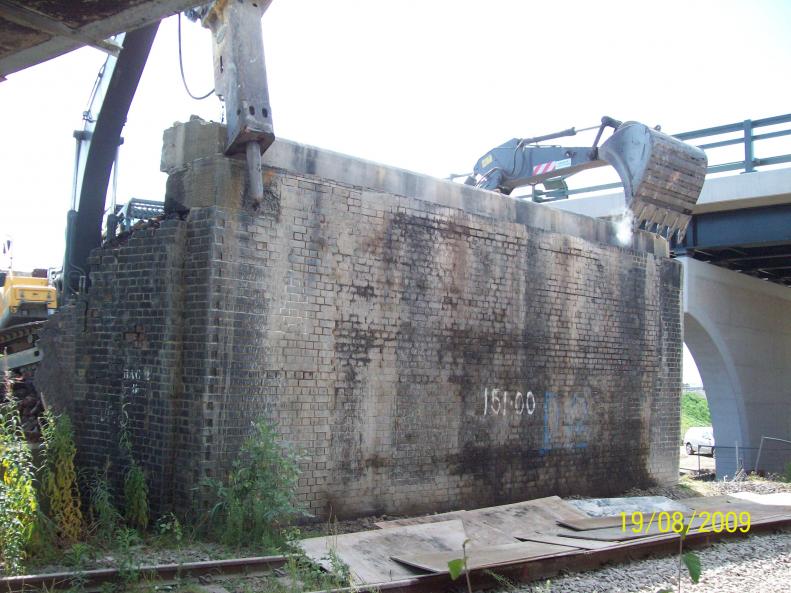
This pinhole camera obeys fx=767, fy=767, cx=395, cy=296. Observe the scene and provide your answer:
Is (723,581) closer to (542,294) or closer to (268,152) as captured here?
(542,294)

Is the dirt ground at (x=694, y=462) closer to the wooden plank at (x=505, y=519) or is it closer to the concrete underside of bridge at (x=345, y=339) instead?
the concrete underside of bridge at (x=345, y=339)

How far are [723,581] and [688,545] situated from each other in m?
1.34

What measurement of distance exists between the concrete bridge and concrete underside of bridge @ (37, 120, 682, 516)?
310 inches

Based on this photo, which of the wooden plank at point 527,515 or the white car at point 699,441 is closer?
the wooden plank at point 527,515

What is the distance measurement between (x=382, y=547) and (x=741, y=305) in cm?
1791

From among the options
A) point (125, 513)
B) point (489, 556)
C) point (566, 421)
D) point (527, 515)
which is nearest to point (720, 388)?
point (566, 421)

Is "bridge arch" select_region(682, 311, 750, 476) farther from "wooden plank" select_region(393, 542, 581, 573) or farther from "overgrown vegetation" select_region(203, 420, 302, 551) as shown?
"overgrown vegetation" select_region(203, 420, 302, 551)

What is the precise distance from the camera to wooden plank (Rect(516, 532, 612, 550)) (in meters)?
7.78

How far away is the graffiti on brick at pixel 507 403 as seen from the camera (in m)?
10.7

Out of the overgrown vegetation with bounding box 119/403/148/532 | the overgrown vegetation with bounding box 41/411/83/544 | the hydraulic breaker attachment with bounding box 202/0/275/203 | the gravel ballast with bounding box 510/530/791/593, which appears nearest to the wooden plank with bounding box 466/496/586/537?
the gravel ballast with bounding box 510/530/791/593

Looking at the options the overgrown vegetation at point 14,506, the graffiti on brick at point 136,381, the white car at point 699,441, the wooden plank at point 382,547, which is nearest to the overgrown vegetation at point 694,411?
the white car at point 699,441
